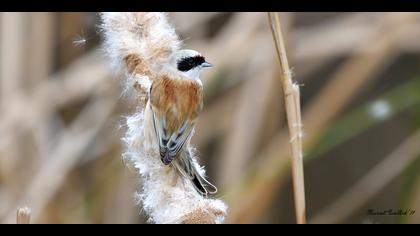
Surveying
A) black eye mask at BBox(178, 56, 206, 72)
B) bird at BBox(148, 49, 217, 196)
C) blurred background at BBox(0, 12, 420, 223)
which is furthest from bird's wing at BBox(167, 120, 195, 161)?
blurred background at BBox(0, 12, 420, 223)

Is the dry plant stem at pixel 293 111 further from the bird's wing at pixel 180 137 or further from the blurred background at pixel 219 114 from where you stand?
the blurred background at pixel 219 114

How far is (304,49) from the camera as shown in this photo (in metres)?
2.74

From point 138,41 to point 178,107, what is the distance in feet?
0.56

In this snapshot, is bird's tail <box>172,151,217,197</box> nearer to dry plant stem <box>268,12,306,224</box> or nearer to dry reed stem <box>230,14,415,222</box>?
dry plant stem <box>268,12,306,224</box>

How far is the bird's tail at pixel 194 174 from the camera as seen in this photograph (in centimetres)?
122

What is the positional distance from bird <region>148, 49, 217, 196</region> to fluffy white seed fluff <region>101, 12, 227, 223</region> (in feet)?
0.07

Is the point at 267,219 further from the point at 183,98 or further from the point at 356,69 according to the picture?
the point at 183,98

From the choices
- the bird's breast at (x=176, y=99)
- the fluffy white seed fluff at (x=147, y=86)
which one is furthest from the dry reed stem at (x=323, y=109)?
the fluffy white seed fluff at (x=147, y=86)

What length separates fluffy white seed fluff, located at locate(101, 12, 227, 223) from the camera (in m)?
1.14

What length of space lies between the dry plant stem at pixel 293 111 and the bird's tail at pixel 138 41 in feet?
0.59

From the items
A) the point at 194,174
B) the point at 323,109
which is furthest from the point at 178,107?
the point at 323,109

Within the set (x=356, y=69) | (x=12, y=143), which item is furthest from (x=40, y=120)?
(x=356, y=69)

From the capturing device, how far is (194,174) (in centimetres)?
127

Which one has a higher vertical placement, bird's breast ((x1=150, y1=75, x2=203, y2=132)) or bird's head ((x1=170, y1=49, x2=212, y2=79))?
bird's head ((x1=170, y1=49, x2=212, y2=79))
